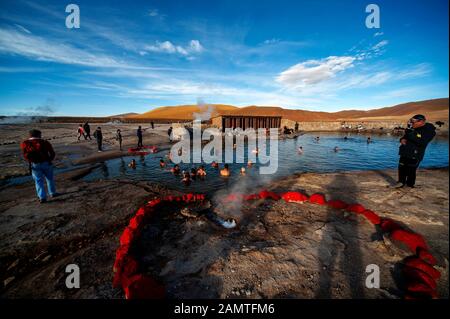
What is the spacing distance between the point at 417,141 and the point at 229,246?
24.0 ft

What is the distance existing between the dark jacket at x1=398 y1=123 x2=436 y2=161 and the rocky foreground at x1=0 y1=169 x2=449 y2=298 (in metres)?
1.66

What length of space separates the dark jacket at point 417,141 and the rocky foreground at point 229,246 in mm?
1664

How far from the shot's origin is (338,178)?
416 inches

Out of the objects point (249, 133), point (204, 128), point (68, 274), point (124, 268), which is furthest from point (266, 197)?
point (204, 128)

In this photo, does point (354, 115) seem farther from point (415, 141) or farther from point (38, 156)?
point (38, 156)

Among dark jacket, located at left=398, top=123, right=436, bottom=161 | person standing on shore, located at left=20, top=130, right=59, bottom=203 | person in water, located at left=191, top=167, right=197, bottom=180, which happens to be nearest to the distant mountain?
person in water, located at left=191, top=167, right=197, bottom=180

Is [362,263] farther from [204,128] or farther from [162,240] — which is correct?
[204,128]

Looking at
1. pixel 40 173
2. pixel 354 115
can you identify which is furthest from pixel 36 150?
pixel 354 115

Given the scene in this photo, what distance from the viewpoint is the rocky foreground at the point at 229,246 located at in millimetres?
3777

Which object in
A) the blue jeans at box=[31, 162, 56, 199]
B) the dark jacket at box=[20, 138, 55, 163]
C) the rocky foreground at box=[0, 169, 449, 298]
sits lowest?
the rocky foreground at box=[0, 169, 449, 298]

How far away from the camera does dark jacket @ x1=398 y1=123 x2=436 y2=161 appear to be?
653 cm

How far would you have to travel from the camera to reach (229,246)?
199 inches

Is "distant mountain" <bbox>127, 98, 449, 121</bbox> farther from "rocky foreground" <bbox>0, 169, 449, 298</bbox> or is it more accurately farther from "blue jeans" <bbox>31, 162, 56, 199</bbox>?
"rocky foreground" <bbox>0, 169, 449, 298</bbox>
